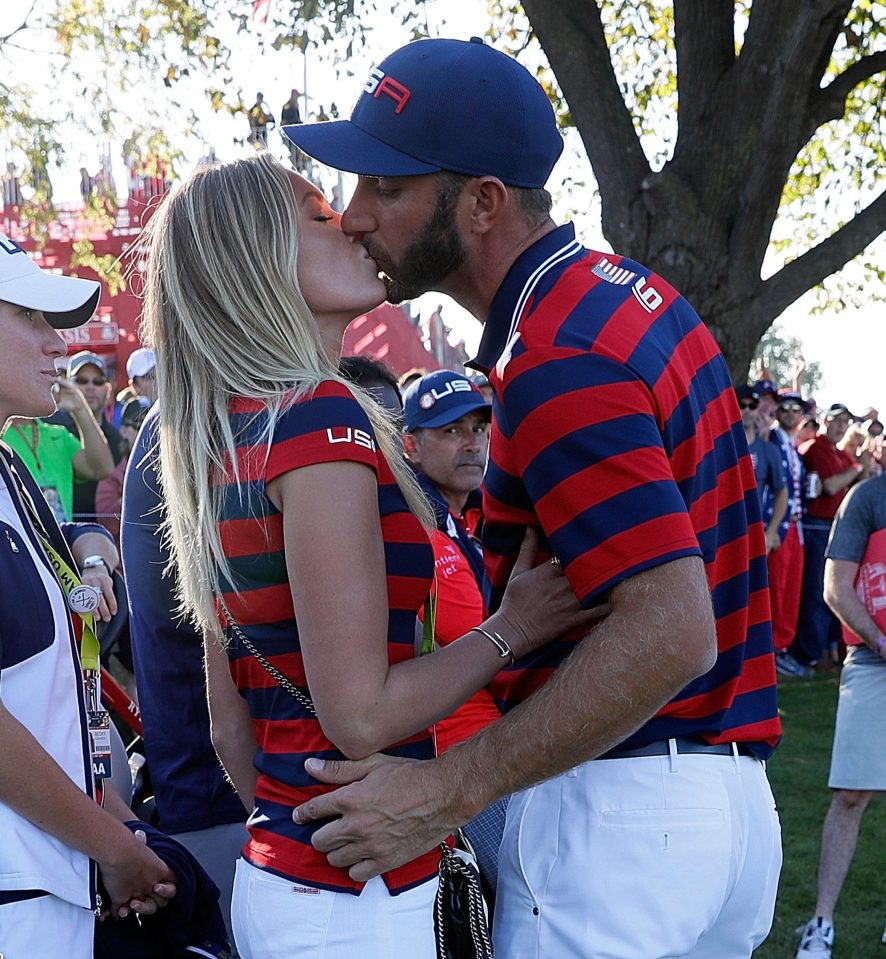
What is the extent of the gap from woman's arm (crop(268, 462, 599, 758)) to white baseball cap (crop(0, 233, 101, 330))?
896 millimetres

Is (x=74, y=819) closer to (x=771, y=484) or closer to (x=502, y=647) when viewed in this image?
(x=502, y=647)

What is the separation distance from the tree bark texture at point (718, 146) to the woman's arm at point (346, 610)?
18.0 feet

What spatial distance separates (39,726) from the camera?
2.28 metres

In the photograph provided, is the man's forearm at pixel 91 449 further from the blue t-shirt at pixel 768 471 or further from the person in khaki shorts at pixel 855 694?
the blue t-shirt at pixel 768 471

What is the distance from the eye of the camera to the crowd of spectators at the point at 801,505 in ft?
36.5

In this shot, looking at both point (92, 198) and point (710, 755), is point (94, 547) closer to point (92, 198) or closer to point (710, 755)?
point (710, 755)

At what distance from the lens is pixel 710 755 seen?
80.8 inches

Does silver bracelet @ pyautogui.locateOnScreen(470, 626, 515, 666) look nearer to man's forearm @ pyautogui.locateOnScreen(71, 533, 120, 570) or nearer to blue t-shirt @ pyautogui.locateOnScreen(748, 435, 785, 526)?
man's forearm @ pyautogui.locateOnScreen(71, 533, 120, 570)

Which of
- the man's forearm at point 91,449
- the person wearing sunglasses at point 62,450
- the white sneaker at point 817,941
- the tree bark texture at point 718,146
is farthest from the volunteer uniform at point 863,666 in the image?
the man's forearm at point 91,449

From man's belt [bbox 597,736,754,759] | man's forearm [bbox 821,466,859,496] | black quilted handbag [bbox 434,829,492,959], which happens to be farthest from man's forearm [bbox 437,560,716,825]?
man's forearm [bbox 821,466,859,496]

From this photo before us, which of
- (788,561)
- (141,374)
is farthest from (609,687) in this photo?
(788,561)

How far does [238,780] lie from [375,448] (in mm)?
837

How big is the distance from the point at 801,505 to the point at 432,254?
35.0 ft

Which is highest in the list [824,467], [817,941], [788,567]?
[824,467]
